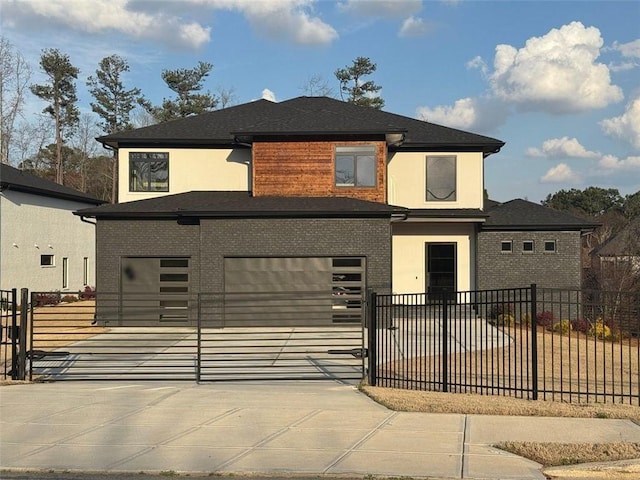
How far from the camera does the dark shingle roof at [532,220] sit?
23609 millimetres

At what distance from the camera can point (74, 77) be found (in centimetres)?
5700

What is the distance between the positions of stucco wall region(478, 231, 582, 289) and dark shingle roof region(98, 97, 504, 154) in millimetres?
3655

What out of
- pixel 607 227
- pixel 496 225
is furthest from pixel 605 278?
pixel 607 227

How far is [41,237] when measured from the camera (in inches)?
1185

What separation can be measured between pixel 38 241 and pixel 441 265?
1936cm

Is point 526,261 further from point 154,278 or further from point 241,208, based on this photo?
point 154,278

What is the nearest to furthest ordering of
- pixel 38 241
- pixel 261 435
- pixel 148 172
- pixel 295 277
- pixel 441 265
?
1. pixel 261 435
2. pixel 295 277
3. pixel 148 172
4. pixel 441 265
5. pixel 38 241

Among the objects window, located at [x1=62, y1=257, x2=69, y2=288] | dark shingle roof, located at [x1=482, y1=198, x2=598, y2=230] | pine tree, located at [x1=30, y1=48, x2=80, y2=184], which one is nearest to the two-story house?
dark shingle roof, located at [x1=482, y1=198, x2=598, y2=230]

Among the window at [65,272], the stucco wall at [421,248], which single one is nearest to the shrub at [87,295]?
the window at [65,272]

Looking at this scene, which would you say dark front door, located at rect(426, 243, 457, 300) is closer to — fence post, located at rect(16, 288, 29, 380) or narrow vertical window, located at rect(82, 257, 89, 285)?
fence post, located at rect(16, 288, 29, 380)

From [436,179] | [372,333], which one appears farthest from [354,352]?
[436,179]

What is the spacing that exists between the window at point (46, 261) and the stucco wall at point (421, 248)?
58.5ft

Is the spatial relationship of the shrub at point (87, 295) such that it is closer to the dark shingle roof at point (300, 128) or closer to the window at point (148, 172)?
the window at point (148, 172)

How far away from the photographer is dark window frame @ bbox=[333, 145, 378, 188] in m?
21.6
